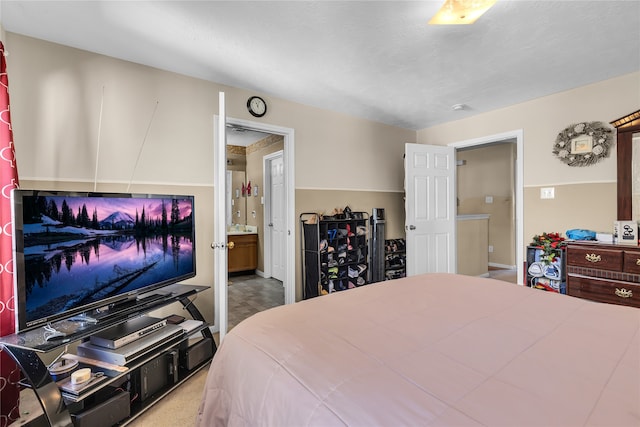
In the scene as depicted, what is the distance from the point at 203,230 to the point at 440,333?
2.30m

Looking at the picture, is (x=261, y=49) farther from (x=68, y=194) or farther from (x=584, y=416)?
(x=584, y=416)

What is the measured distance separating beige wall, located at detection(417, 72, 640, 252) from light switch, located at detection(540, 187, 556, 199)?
1.4 inches

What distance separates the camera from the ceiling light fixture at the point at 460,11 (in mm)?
1573

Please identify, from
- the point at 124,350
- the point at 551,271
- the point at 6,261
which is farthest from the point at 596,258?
the point at 6,261

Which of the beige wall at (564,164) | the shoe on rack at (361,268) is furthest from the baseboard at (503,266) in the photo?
the shoe on rack at (361,268)

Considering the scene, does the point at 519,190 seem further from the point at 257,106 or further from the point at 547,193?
the point at 257,106

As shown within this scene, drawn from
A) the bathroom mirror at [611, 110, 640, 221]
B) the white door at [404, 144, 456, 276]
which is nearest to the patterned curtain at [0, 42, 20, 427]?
the white door at [404, 144, 456, 276]

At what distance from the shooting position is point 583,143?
294cm

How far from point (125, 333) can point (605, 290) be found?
3688mm

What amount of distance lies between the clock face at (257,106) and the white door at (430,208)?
1.93 m

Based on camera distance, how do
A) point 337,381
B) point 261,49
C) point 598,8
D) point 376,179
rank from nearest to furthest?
point 337,381, point 598,8, point 261,49, point 376,179

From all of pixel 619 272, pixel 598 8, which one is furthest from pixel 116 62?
pixel 619 272

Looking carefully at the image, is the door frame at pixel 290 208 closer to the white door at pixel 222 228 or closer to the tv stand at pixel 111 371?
the white door at pixel 222 228

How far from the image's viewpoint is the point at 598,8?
5.83ft
